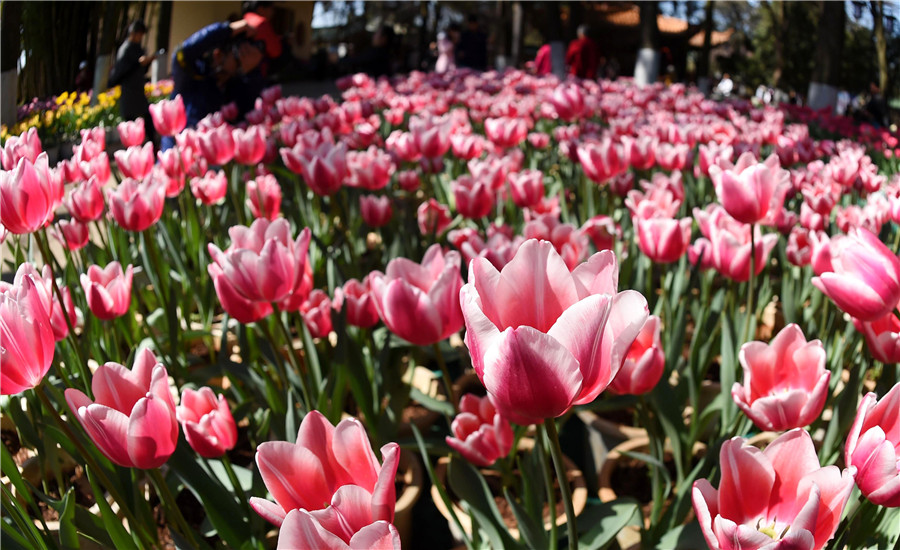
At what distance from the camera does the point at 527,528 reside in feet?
2.98

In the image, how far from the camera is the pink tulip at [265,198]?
1890 millimetres

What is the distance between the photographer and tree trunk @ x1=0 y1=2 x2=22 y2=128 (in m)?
0.88

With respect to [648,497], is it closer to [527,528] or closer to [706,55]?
[527,528]

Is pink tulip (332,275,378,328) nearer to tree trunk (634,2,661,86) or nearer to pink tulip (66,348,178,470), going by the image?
pink tulip (66,348,178,470)

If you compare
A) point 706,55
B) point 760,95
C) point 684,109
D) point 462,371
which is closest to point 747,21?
point 760,95

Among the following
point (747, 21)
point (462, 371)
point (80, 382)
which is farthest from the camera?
point (747, 21)

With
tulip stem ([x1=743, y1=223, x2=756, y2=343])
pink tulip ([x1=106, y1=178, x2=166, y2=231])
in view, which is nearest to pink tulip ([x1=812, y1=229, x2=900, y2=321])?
tulip stem ([x1=743, y1=223, x2=756, y2=343])

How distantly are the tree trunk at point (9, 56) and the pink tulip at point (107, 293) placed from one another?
0.32m

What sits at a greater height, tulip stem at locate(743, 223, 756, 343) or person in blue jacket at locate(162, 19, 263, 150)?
person in blue jacket at locate(162, 19, 263, 150)

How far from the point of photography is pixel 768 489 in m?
0.64

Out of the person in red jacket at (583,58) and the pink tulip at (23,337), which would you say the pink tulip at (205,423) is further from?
the person in red jacket at (583,58)

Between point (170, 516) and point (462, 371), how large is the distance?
3.68 ft

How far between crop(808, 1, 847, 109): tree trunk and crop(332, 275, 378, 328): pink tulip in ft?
23.9

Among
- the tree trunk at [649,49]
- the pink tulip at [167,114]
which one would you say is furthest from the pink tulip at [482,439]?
the tree trunk at [649,49]
